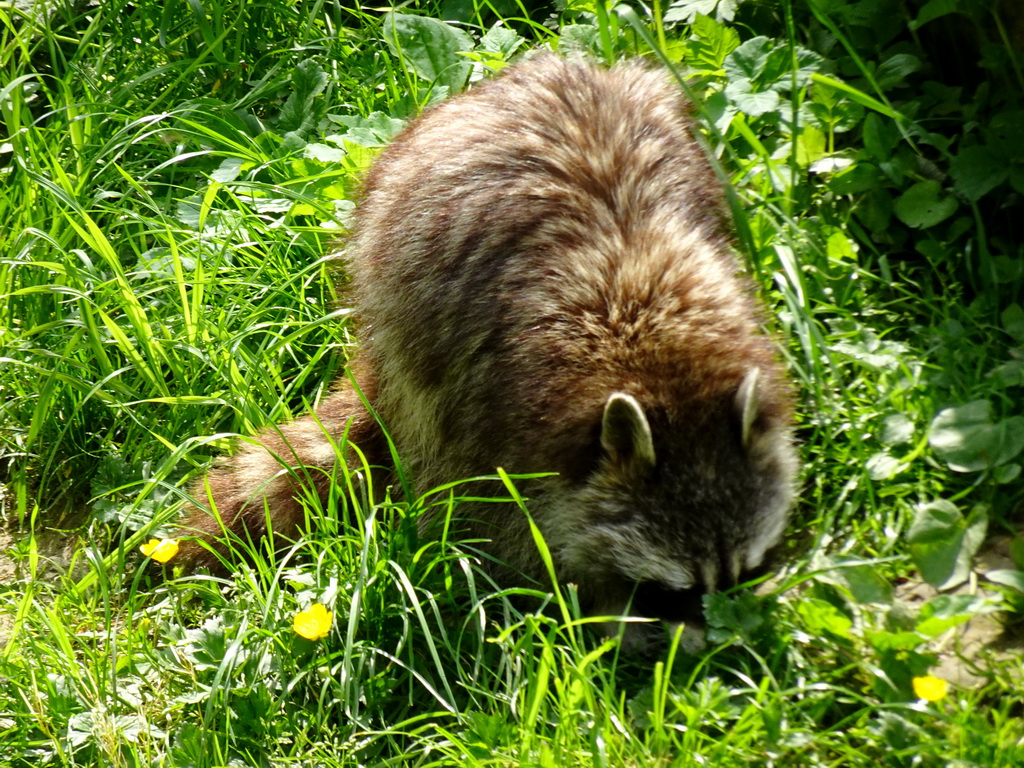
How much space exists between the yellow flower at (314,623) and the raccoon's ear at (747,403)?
53.8 inches

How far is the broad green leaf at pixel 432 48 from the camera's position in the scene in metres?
5.07

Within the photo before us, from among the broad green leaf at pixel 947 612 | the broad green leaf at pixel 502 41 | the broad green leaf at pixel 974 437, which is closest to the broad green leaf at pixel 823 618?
the broad green leaf at pixel 947 612

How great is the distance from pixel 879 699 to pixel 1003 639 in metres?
0.43

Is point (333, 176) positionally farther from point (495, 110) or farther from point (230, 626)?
point (230, 626)

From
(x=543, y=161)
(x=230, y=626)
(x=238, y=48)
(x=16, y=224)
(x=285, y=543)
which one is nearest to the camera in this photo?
(x=230, y=626)

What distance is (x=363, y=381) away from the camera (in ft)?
14.5

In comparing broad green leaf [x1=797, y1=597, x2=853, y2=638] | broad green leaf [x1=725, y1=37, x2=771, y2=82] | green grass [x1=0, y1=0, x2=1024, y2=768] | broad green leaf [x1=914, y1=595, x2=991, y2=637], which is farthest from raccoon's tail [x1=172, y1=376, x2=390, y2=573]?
broad green leaf [x1=914, y1=595, x2=991, y2=637]

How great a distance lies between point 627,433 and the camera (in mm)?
3395

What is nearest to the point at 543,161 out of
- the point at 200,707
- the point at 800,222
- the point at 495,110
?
the point at 495,110

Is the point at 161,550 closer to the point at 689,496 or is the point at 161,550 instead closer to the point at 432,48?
the point at 689,496

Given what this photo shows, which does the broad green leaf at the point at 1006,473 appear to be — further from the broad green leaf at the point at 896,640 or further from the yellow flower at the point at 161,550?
the yellow flower at the point at 161,550

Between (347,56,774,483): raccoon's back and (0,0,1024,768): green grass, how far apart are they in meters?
0.21

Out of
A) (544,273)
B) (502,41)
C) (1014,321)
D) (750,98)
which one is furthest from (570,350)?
(502,41)

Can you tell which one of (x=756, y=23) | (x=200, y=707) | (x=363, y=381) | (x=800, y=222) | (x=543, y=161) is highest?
(x=756, y=23)
